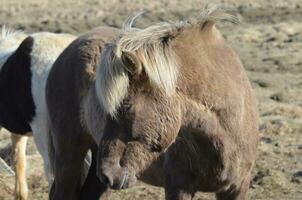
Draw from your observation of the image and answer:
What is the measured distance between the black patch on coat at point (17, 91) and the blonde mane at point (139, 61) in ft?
9.70

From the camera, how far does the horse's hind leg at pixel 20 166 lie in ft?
24.7

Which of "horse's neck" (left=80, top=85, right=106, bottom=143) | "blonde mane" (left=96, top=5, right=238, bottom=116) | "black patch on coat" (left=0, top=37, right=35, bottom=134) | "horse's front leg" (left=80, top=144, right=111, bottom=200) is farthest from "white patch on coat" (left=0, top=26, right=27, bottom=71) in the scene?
"blonde mane" (left=96, top=5, right=238, bottom=116)

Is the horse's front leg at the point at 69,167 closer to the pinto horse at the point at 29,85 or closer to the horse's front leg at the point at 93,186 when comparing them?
the horse's front leg at the point at 93,186

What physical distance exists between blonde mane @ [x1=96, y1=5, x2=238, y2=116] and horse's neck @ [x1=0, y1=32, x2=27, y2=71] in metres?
3.63

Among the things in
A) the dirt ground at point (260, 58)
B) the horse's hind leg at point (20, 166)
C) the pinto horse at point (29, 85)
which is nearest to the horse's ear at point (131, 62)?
the pinto horse at point (29, 85)

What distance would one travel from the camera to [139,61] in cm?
379

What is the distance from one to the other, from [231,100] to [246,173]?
0.54m

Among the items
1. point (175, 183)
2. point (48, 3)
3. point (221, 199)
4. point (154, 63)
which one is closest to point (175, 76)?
point (154, 63)

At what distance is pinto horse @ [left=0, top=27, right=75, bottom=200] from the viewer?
6.74m

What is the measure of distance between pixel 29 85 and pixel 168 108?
326 centimetres

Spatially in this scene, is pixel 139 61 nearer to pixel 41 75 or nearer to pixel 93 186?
pixel 93 186

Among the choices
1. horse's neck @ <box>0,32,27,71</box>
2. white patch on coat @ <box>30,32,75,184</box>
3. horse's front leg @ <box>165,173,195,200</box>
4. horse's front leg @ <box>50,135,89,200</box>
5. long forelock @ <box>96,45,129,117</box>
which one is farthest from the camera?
horse's neck @ <box>0,32,27,71</box>

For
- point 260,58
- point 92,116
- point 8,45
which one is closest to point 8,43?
point 8,45

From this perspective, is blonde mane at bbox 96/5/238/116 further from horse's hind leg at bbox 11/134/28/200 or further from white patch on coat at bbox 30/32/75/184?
horse's hind leg at bbox 11/134/28/200
